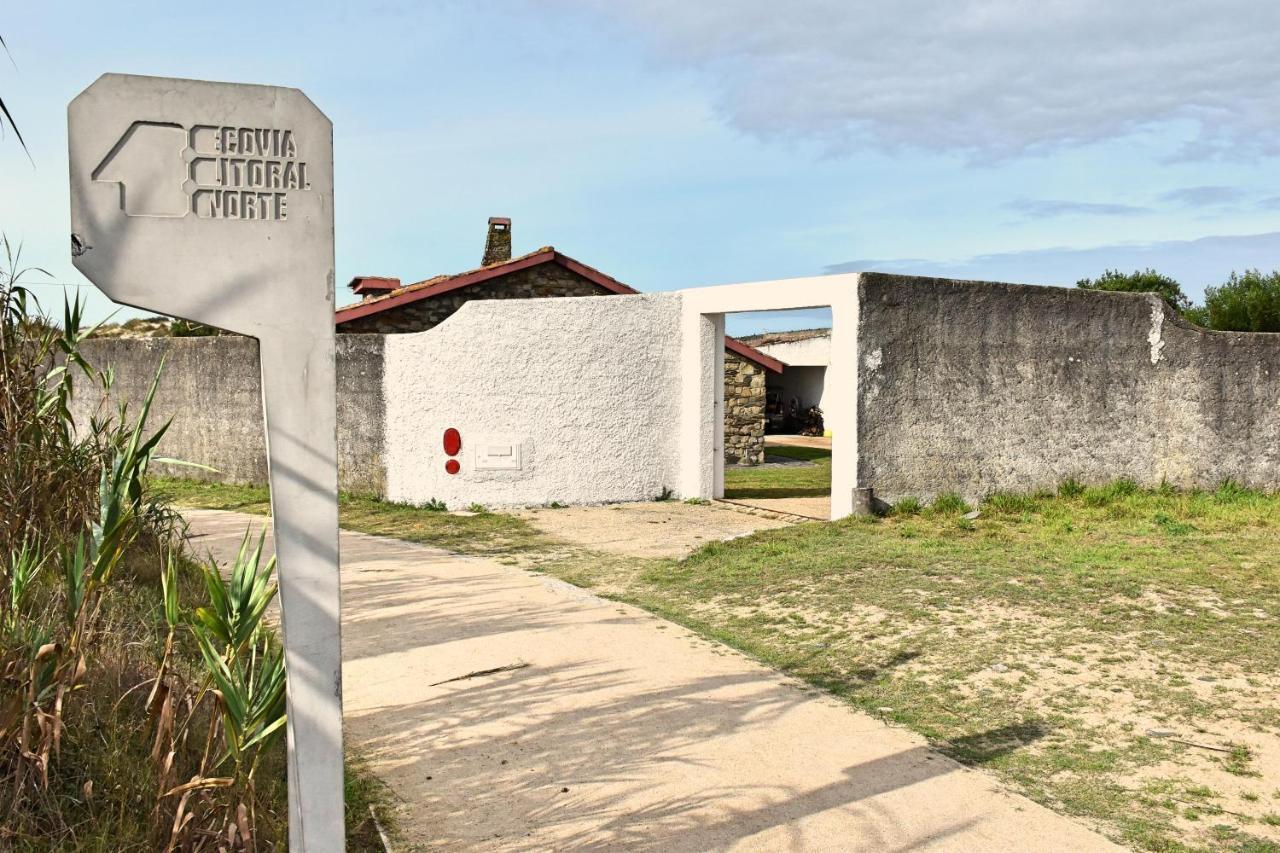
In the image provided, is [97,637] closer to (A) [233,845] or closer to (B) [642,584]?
(A) [233,845]

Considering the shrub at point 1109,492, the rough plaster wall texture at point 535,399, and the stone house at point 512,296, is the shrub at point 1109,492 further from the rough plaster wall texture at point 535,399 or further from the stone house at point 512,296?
the stone house at point 512,296

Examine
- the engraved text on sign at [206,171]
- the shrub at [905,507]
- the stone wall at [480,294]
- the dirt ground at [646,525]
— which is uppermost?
the stone wall at [480,294]

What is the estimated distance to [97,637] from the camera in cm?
440

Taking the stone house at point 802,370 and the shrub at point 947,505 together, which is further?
the stone house at point 802,370

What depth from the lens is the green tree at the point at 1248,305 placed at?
90.5ft

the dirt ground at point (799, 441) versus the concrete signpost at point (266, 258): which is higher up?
the concrete signpost at point (266, 258)

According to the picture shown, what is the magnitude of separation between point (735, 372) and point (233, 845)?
16.3 metres

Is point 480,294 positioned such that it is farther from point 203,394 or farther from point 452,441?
point 452,441

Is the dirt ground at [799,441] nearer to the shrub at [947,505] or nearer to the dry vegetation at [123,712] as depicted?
the shrub at [947,505]

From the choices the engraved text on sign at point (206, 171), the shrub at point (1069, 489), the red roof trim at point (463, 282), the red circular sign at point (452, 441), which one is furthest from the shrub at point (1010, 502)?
the engraved text on sign at point (206, 171)

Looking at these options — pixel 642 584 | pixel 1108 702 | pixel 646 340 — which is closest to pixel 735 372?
pixel 646 340

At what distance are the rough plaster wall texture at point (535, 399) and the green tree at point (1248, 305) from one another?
19.8m

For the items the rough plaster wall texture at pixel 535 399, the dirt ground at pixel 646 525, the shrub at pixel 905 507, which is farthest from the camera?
the rough plaster wall texture at pixel 535 399

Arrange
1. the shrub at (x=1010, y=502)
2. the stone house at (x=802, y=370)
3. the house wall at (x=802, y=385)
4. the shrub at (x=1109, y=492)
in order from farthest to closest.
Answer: the house wall at (x=802, y=385) → the stone house at (x=802, y=370) → the shrub at (x=1109, y=492) → the shrub at (x=1010, y=502)
